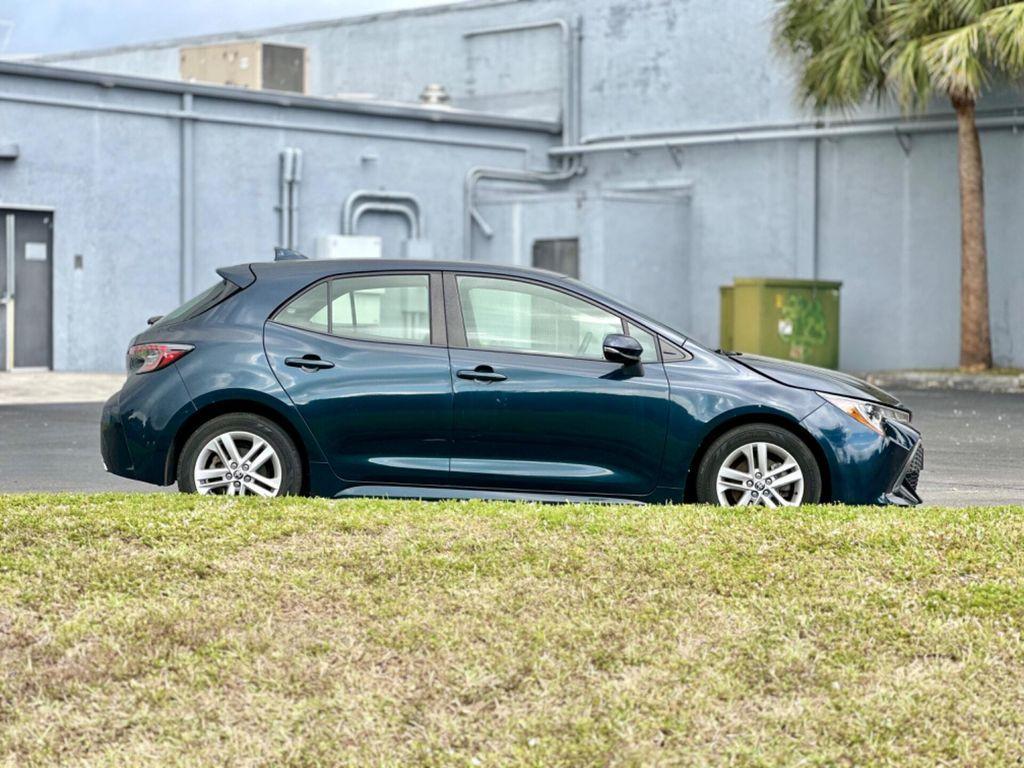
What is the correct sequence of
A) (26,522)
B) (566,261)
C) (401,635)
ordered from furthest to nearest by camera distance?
(566,261) → (26,522) → (401,635)

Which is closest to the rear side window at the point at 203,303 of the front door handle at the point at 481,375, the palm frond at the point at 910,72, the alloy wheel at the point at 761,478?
the front door handle at the point at 481,375

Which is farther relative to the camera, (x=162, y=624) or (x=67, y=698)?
(x=162, y=624)

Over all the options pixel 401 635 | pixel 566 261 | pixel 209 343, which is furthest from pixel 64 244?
pixel 401 635

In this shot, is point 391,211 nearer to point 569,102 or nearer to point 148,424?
point 569,102

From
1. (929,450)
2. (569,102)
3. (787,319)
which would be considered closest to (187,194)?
(569,102)

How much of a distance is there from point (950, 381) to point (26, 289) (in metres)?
13.0

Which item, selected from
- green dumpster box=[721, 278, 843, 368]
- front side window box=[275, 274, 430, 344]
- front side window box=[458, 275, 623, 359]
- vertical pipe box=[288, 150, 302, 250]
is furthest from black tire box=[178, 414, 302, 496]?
vertical pipe box=[288, 150, 302, 250]

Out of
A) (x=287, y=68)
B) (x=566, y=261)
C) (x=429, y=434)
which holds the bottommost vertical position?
(x=429, y=434)

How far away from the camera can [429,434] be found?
8.53m

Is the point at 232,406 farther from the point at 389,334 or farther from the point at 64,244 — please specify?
the point at 64,244

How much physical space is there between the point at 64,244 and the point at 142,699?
1999cm

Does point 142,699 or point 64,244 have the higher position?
point 64,244

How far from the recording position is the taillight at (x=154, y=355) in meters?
8.70

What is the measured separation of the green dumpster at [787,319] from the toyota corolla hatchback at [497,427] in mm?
16371
